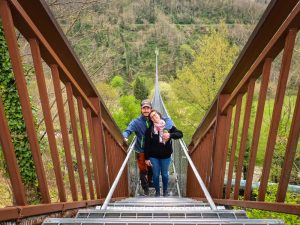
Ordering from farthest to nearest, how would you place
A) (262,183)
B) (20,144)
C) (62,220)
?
(20,144), (262,183), (62,220)

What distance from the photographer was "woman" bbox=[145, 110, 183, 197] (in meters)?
5.02

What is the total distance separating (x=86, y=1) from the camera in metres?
8.78

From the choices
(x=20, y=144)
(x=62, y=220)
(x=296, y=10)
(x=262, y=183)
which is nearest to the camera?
(x=296, y=10)

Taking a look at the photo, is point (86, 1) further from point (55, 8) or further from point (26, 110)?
point (26, 110)

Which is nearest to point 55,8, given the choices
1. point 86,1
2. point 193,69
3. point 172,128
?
point 86,1

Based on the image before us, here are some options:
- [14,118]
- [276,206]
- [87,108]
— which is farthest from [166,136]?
[276,206]

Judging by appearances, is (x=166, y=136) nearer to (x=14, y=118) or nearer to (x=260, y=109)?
(x=14, y=118)

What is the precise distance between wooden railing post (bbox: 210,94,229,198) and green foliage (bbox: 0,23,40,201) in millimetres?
3494

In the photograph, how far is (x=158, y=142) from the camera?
516 cm

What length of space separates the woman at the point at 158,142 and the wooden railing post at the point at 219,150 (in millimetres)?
1341

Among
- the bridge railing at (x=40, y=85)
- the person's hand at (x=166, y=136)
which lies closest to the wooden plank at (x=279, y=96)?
the bridge railing at (x=40, y=85)

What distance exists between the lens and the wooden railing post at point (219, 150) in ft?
11.4

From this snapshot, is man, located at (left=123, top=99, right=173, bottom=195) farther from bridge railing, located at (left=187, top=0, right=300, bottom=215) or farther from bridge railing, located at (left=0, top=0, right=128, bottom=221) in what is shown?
bridge railing, located at (left=0, top=0, right=128, bottom=221)

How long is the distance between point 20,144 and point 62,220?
16.1 feet
